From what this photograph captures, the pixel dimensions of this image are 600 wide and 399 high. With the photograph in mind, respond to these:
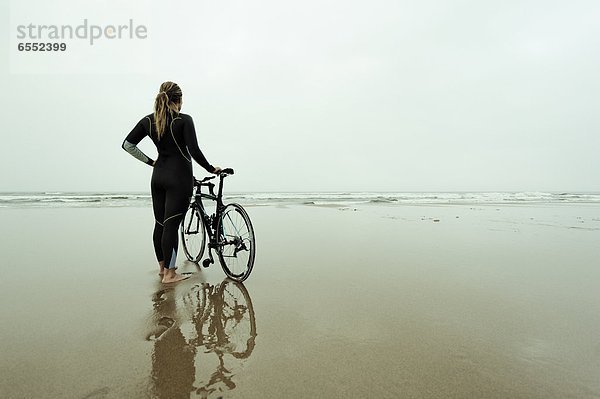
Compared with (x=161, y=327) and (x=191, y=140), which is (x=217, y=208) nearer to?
(x=191, y=140)

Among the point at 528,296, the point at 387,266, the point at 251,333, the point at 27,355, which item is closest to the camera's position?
the point at 27,355

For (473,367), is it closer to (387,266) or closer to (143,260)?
(387,266)

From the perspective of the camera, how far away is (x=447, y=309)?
105 inches

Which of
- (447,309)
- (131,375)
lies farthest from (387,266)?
(131,375)

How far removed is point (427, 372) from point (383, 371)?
243 millimetres

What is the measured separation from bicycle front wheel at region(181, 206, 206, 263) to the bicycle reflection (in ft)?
4.30

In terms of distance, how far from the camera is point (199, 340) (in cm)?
205

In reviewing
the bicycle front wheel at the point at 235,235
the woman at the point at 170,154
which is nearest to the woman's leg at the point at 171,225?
the woman at the point at 170,154

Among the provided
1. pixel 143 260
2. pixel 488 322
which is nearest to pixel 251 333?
pixel 488 322

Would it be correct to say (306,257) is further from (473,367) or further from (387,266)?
(473,367)

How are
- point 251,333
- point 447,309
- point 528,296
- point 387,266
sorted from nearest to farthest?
1. point 251,333
2. point 447,309
3. point 528,296
4. point 387,266

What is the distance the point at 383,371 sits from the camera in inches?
67.4

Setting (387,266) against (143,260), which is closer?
(387,266)

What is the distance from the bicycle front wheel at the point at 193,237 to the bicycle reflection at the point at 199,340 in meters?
1.31
